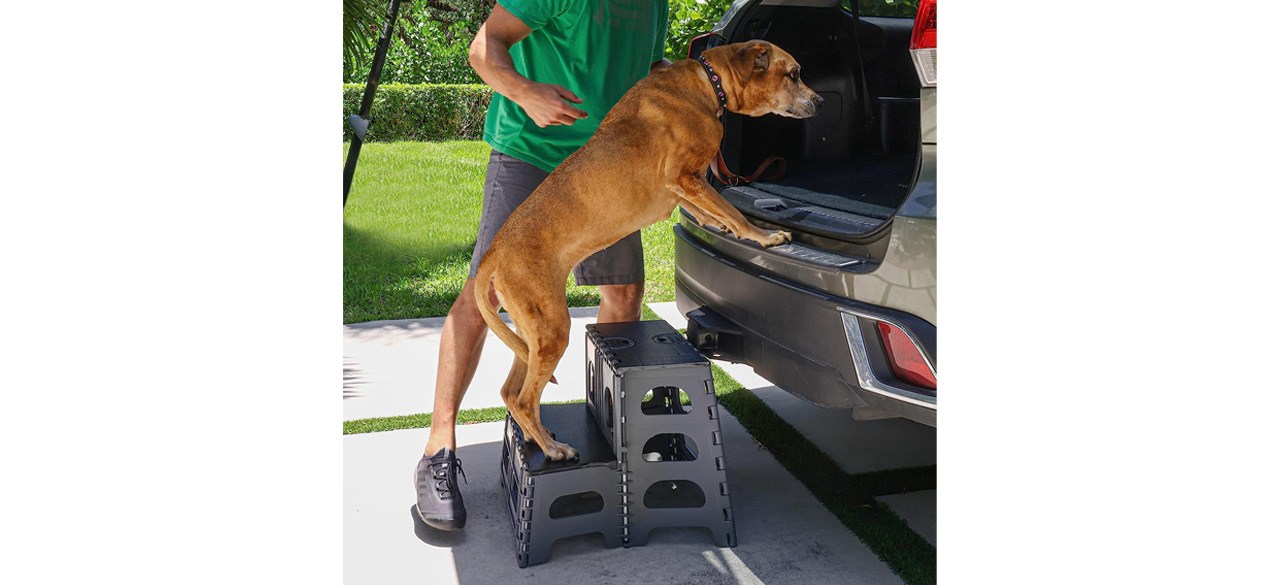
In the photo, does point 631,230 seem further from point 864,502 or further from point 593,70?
point 864,502

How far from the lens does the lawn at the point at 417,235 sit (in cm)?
631

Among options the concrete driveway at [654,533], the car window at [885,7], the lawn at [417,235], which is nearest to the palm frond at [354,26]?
the lawn at [417,235]

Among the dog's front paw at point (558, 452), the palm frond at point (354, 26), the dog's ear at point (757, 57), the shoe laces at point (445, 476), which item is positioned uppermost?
the palm frond at point (354, 26)

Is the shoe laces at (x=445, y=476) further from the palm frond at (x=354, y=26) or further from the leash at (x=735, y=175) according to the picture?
the palm frond at (x=354, y=26)

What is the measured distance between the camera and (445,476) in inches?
123

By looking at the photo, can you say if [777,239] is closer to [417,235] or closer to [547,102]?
[547,102]

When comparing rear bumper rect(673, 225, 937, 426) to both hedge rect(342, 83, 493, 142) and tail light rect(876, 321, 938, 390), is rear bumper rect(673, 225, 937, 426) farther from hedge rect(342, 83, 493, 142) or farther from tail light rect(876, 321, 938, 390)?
hedge rect(342, 83, 493, 142)

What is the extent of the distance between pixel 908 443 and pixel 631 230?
5.29 feet

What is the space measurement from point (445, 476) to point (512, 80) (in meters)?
1.23

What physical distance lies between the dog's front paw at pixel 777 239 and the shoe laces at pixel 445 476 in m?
1.15

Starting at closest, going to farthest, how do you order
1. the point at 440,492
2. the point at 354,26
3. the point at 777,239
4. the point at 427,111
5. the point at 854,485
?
the point at 777,239 → the point at 440,492 → the point at 854,485 → the point at 354,26 → the point at 427,111

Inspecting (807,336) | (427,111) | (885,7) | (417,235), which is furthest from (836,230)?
(427,111)

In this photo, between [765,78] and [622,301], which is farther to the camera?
[622,301]

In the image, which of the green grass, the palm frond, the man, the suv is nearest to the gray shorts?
the man
